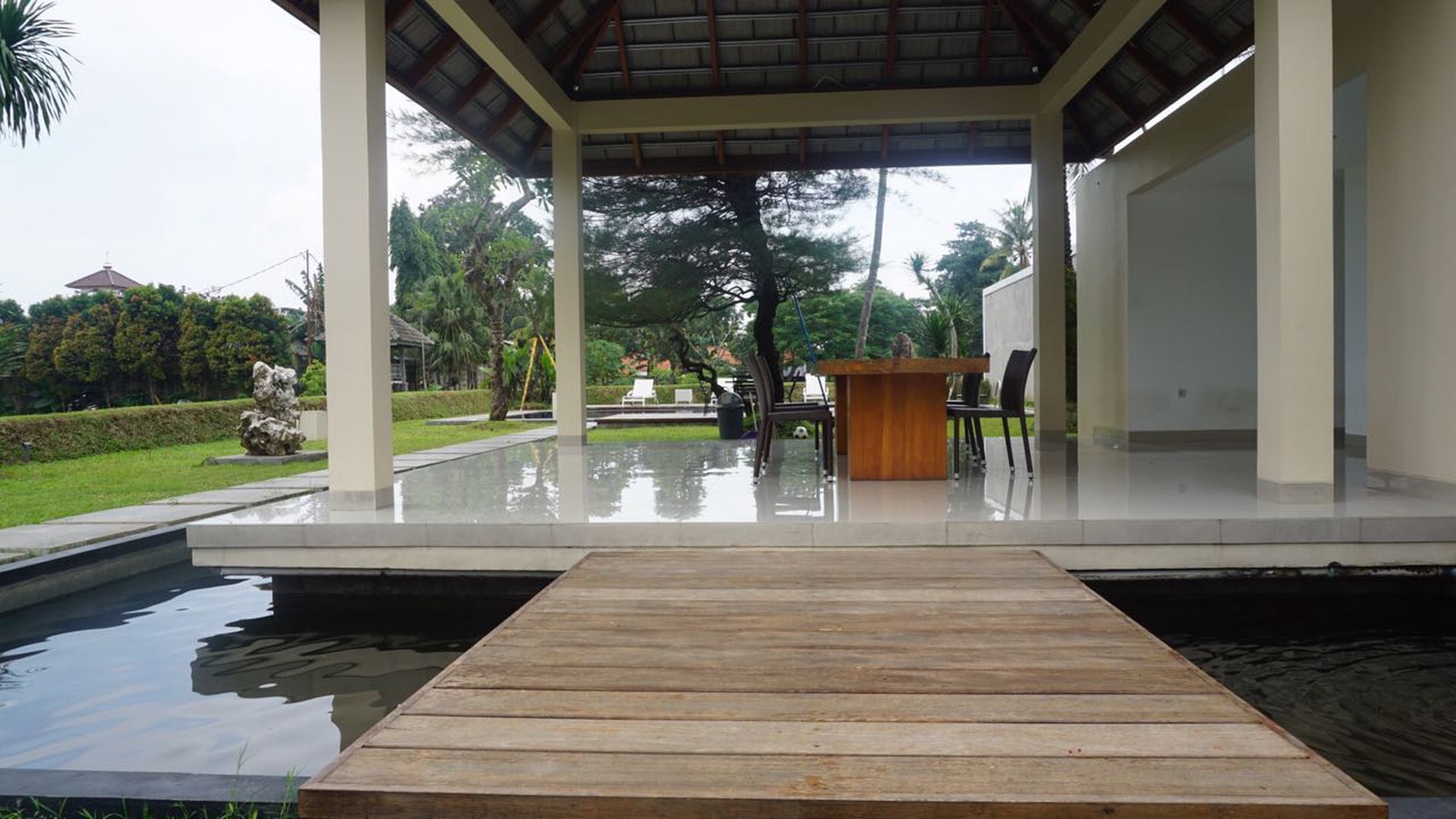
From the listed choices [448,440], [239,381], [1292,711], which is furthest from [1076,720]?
[239,381]

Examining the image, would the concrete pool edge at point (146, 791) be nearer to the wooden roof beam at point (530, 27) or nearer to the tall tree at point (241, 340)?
the wooden roof beam at point (530, 27)

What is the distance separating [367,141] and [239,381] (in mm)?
16099

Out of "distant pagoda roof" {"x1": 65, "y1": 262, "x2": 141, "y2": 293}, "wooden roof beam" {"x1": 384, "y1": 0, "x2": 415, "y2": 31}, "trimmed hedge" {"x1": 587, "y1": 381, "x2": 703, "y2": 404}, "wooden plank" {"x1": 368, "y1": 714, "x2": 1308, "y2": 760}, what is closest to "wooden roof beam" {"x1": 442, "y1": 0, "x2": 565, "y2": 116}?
"wooden roof beam" {"x1": 384, "y1": 0, "x2": 415, "y2": 31}

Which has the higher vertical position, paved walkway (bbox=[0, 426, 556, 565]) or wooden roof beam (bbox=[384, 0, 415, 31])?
wooden roof beam (bbox=[384, 0, 415, 31])

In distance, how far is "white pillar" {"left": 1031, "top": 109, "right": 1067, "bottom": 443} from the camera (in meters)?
9.23

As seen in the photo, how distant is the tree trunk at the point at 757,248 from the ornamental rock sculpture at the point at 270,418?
21.3 ft

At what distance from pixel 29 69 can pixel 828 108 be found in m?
8.84

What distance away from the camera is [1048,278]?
9.27 m

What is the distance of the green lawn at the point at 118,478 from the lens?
7.16 m

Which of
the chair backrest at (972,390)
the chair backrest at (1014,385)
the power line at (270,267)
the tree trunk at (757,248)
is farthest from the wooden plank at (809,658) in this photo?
the power line at (270,267)

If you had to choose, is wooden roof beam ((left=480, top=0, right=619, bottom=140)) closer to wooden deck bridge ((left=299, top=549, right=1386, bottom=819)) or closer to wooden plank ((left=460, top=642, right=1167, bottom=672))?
wooden deck bridge ((left=299, top=549, right=1386, bottom=819))

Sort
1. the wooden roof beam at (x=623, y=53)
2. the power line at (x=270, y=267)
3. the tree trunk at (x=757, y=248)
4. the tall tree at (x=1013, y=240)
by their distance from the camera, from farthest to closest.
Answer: the tall tree at (x=1013, y=240) → the power line at (x=270, y=267) → the tree trunk at (x=757, y=248) → the wooden roof beam at (x=623, y=53)

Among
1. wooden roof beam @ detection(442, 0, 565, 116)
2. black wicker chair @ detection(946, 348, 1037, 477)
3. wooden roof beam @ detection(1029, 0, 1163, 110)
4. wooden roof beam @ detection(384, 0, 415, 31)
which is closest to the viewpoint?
black wicker chair @ detection(946, 348, 1037, 477)

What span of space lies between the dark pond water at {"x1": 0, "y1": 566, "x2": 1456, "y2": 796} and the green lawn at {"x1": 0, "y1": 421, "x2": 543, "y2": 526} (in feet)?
9.40
